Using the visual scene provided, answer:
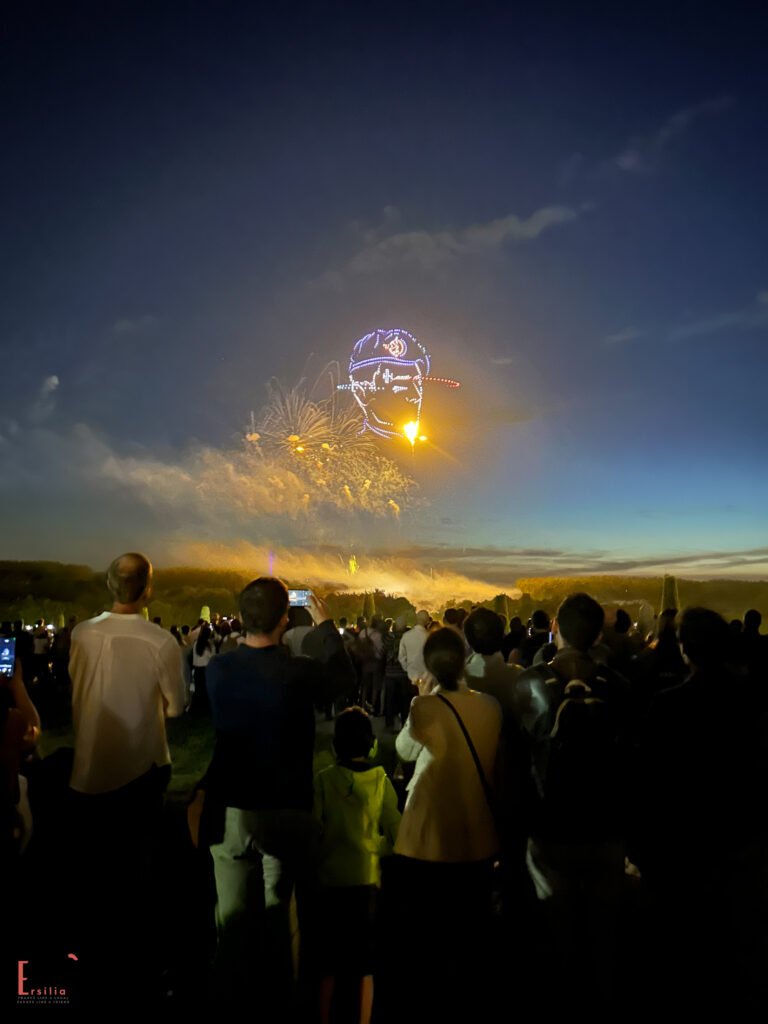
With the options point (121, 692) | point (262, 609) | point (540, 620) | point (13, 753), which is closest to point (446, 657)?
point (262, 609)

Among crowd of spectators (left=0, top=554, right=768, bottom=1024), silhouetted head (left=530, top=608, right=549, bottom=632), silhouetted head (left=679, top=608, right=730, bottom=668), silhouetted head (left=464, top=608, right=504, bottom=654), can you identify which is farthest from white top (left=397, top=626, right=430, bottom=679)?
silhouetted head (left=679, top=608, right=730, bottom=668)

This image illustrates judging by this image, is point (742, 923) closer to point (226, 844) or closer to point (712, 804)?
point (712, 804)

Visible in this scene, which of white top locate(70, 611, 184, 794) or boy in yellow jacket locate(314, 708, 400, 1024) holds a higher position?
white top locate(70, 611, 184, 794)

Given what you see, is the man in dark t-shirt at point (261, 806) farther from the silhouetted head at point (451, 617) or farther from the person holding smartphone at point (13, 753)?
the silhouetted head at point (451, 617)

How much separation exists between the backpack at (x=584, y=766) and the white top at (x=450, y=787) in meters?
0.32

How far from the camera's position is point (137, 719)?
12.2 feet

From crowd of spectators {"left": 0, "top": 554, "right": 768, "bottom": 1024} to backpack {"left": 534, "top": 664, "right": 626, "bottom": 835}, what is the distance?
11 millimetres

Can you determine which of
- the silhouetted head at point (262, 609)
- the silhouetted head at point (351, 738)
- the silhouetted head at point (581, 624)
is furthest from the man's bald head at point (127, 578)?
the silhouetted head at point (581, 624)

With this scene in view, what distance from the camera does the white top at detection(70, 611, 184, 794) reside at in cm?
368

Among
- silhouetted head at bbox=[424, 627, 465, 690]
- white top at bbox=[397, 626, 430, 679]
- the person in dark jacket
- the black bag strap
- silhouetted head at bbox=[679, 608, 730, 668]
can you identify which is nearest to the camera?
the person in dark jacket

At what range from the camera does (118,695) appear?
3691mm

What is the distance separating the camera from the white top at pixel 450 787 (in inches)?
134

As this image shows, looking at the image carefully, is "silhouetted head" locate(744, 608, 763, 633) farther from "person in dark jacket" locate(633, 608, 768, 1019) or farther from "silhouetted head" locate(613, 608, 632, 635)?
"person in dark jacket" locate(633, 608, 768, 1019)

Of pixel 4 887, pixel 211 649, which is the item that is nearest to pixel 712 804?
pixel 4 887
